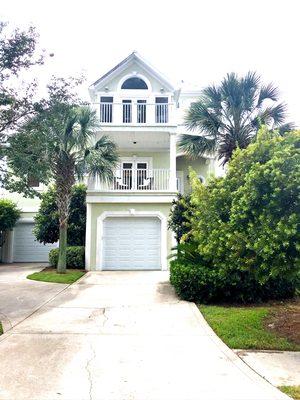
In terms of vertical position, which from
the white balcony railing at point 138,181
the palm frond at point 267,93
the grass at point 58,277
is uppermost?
the palm frond at point 267,93

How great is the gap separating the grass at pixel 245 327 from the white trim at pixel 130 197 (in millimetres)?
7816

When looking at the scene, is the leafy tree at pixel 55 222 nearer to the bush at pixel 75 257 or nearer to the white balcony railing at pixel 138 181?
the bush at pixel 75 257

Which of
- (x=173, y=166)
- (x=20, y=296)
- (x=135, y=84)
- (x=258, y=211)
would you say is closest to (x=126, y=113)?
(x=135, y=84)

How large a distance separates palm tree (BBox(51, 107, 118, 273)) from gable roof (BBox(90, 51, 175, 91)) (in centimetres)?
460

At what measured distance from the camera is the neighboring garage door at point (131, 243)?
1636cm

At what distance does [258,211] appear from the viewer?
20.3 ft

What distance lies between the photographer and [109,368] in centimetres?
511

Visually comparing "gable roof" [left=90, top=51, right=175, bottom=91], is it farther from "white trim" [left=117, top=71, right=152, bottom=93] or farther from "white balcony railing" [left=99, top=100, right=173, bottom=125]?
"white balcony railing" [left=99, top=100, right=173, bottom=125]

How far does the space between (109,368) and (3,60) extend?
720cm

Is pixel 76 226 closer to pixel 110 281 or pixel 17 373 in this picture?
pixel 110 281

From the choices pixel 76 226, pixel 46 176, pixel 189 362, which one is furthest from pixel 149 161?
pixel 189 362

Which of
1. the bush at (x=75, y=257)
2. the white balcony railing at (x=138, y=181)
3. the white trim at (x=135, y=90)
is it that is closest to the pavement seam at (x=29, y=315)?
the bush at (x=75, y=257)

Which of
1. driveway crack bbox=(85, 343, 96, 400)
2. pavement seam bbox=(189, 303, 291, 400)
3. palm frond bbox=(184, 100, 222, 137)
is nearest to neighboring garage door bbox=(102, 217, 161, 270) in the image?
palm frond bbox=(184, 100, 222, 137)

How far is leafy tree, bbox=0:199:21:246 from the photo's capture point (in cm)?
1911
